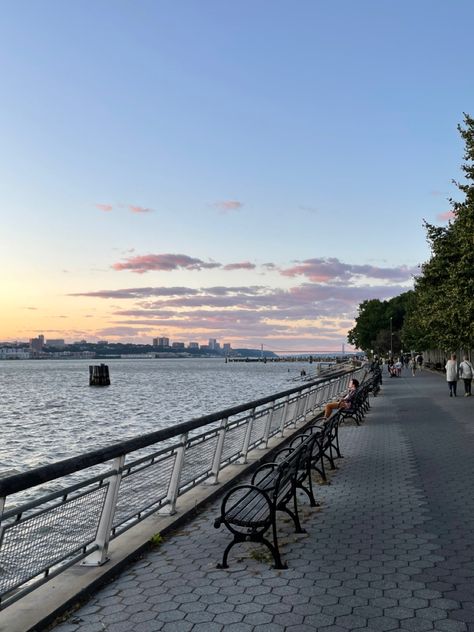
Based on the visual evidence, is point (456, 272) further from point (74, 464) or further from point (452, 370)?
point (74, 464)

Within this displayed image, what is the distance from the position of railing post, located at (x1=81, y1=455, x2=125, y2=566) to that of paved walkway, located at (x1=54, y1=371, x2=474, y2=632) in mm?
312

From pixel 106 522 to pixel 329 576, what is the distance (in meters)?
2.00

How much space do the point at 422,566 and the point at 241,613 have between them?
195 centimetres

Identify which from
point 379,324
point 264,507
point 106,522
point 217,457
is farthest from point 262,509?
point 379,324

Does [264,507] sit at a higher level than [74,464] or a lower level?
lower

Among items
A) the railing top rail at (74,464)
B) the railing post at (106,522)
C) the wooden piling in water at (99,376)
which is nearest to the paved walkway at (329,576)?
the railing post at (106,522)

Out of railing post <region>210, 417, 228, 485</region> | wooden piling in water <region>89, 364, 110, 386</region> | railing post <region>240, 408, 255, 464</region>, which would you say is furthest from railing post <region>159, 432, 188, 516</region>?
wooden piling in water <region>89, 364, 110, 386</region>

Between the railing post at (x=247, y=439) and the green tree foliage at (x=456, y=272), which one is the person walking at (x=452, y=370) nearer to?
the green tree foliage at (x=456, y=272)

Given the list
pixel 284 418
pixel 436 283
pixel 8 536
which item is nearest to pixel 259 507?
pixel 8 536

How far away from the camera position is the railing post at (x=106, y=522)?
229 inches

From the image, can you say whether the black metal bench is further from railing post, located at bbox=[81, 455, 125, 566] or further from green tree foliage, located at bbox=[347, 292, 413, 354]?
green tree foliage, located at bbox=[347, 292, 413, 354]

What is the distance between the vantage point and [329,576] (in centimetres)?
567

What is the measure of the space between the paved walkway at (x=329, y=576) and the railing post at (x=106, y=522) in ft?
1.02

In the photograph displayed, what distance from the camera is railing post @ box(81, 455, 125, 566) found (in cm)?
581
